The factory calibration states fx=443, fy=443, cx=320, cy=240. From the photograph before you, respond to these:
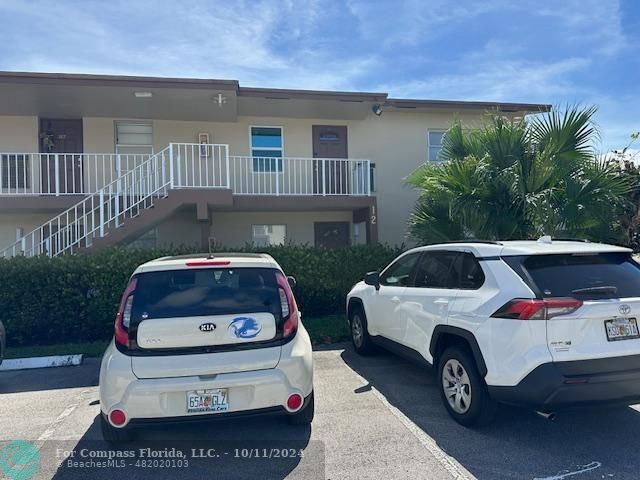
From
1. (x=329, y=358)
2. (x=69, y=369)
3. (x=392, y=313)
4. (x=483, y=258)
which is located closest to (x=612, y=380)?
(x=483, y=258)

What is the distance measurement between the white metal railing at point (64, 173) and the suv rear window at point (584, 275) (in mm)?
9594

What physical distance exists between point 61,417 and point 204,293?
2.37 metres

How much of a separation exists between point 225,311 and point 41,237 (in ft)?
28.9

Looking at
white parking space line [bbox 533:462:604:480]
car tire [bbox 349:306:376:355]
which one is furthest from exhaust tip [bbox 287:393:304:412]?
car tire [bbox 349:306:376:355]

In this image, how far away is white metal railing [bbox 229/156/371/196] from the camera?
38.4 ft

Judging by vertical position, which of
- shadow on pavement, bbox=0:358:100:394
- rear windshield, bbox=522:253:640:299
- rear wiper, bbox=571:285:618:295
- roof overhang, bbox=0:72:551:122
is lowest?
shadow on pavement, bbox=0:358:100:394

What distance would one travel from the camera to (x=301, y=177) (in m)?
12.1

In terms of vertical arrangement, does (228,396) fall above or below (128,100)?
below

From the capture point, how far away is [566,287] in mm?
3703

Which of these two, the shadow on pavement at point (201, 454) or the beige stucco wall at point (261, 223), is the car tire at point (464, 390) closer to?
the shadow on pavement at point (201, 454)

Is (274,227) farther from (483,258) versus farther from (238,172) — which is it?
(483,258)

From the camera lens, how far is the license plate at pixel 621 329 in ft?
11.7

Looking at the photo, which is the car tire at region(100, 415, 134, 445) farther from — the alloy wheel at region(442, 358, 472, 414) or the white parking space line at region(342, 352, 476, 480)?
the alloy wheel at region(442, 358, 472, 414)

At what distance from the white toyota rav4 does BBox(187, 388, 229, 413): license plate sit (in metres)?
2.16
